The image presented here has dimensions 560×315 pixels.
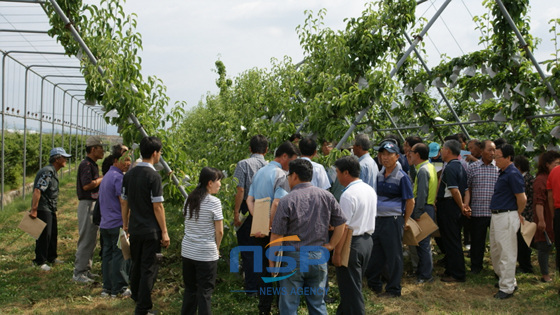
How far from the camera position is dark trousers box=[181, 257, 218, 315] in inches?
161

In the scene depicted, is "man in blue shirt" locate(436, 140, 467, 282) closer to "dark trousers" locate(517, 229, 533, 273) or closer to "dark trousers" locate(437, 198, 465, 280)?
"dark trousers" locate(437, 198, 465, 280)

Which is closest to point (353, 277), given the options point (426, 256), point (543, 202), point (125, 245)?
point (125, 245)

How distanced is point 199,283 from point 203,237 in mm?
392

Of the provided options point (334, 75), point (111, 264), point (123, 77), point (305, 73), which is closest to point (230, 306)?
point (111, 264)

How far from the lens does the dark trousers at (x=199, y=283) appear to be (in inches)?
161

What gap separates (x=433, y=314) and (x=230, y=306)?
205 centimetres

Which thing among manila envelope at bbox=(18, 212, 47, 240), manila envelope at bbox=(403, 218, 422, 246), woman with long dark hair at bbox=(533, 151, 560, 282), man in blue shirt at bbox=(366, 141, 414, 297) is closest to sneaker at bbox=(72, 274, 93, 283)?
manila envelope at bbox=(18, 212, 47, 240)

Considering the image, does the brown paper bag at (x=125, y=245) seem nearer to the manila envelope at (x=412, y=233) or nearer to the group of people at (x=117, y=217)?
the group of people at (x=117, y=217)

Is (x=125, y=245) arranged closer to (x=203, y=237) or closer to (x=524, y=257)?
(x=203, y=237)

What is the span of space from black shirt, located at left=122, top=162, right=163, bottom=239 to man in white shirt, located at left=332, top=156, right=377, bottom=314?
5.48 feet

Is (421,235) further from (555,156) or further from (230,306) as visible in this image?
(230,306)

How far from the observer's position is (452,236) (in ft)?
19.7

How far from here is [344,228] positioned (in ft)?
12.7

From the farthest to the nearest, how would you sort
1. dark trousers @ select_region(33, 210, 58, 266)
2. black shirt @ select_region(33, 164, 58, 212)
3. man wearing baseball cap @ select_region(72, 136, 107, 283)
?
dark trousers @ select_region(33, 210, 58, 266) < black shirt @ select_region(33, 164, 58, 212) < man wearing baseball cap @ select_region(72, 136, 107, 283)
